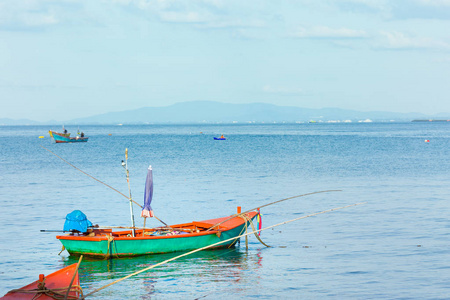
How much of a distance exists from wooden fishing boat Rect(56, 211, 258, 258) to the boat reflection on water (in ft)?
0.89

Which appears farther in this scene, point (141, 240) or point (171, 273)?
point (141, 240)

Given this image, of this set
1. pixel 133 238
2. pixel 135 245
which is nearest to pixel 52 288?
pixel 133 238

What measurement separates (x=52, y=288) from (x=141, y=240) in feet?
22.2

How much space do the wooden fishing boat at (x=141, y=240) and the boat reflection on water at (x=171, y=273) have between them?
0.27 metres

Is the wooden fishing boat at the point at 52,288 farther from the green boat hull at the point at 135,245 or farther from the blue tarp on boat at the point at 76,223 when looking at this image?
the blue tarp on boat at the point at 76,223

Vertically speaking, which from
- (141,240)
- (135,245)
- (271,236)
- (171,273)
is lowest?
(171,273)

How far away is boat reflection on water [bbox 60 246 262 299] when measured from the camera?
17.1 m

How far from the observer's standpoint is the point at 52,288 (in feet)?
44.7

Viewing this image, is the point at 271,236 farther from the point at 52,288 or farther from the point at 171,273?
the point at 52,288

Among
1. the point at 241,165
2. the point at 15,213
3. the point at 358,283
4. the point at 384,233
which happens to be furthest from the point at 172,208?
the point at 241,165

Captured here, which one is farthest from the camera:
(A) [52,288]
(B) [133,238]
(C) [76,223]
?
(C) [76,223]

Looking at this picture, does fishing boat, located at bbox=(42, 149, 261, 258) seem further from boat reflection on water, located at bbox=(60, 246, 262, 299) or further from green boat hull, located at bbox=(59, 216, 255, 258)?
boat reflection on water, located at bbox=(60, 246, 262, 299)

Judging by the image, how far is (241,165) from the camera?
60.3 metres

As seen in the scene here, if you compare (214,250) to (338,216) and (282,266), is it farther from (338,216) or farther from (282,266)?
(338,216)
